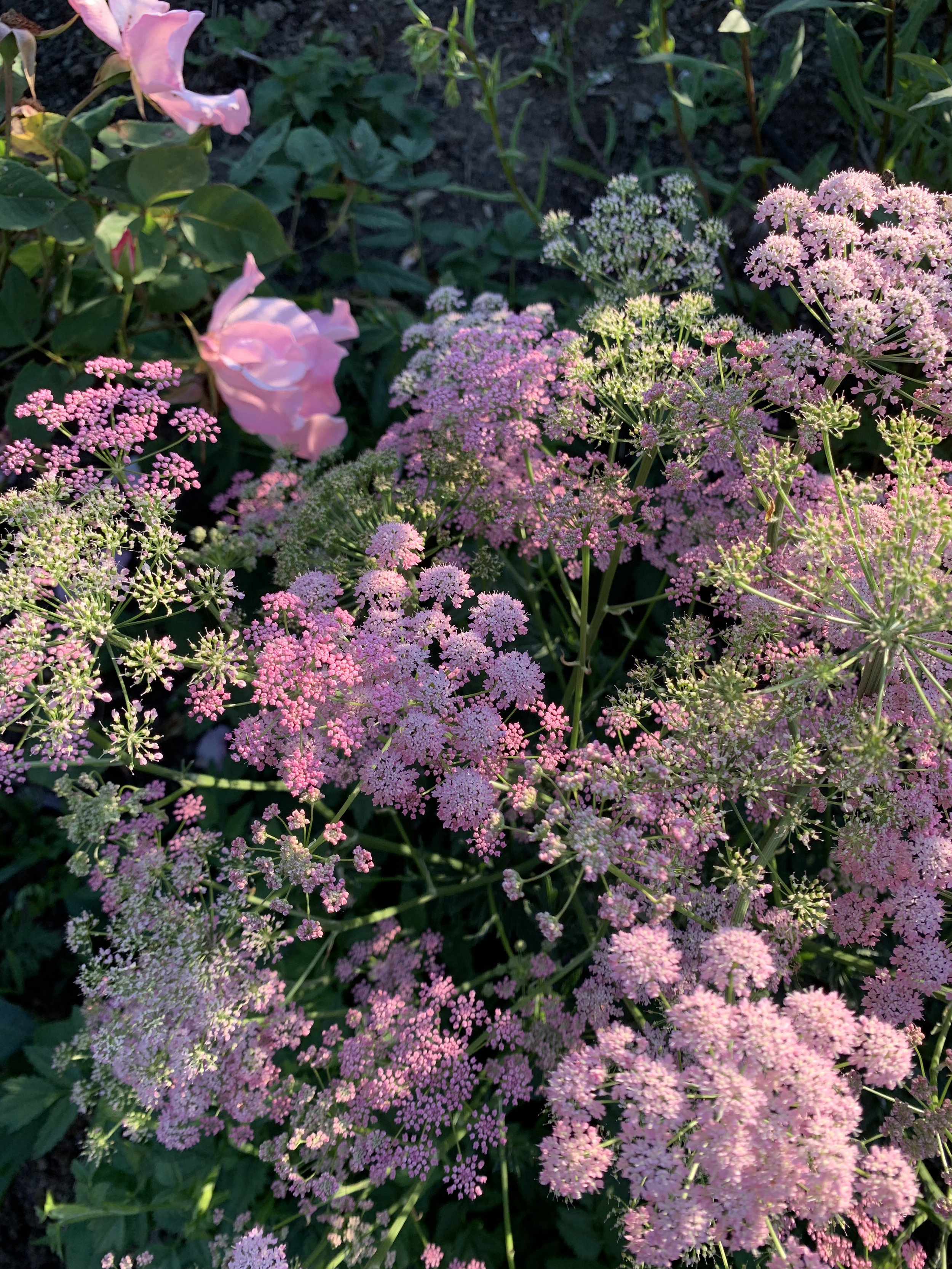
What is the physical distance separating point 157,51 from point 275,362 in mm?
766

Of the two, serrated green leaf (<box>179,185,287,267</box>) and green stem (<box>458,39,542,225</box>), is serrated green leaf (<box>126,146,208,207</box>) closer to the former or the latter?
serrated green leaf (<box>179,185,287,267</box>)

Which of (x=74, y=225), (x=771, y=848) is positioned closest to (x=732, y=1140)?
(x=771, y=848)

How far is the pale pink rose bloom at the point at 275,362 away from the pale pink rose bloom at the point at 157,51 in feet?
1.17

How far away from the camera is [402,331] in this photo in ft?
10.4

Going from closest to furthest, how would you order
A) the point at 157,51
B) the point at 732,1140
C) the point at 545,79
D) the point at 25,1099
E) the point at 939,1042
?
the point at 732,1140 < the point at 939,1042 < the point at 157,51 < the point at 25,1099 < the point at 545,79

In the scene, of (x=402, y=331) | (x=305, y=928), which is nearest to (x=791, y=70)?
Result: (x=402, y=331)

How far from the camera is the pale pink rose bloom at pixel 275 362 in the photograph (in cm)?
242

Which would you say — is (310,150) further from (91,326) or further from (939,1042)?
(939,1042)

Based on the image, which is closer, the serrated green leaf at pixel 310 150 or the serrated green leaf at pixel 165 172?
the serrated green leaf at pixel 165 172

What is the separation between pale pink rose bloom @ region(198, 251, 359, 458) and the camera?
2422 mm

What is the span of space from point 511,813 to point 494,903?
1.81 feet

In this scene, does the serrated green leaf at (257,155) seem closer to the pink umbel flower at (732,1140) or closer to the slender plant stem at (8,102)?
the slender plant stem at (8,102)

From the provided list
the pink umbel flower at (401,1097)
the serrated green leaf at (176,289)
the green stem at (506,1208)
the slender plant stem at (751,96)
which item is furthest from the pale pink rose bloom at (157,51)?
the green stem at (506,1208)

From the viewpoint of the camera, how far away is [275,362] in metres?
2.45
